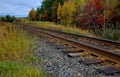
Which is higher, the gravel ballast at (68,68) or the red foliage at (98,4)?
the red foliage at (98,4)

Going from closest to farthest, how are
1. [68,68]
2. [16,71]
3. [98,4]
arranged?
[16,71] < [68,68] < [98,4]

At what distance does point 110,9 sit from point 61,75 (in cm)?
2993

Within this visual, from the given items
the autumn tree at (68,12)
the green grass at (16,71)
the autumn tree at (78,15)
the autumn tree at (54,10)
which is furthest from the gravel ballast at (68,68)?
the autumn tree at (54,10)

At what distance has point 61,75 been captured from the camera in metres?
4.95

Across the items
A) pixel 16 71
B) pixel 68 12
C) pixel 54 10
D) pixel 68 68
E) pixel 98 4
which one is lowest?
pixel 68 68

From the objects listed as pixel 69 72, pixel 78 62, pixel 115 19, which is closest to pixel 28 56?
pixel 78 62

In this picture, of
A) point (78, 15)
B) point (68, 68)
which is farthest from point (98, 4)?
point (68, 68)

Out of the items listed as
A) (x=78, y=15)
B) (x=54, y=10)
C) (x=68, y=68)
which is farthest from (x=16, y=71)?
(x=54, y=10)

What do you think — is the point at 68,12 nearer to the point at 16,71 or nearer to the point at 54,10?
the point at 54,10

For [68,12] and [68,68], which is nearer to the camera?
[68,68]

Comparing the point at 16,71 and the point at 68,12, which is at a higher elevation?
the point at 68,12

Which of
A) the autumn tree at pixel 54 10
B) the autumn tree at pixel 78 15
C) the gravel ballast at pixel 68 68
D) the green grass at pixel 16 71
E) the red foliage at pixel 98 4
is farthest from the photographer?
the autumn tree at pixel 54 10

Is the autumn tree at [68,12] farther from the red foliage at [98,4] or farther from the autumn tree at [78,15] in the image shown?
the red foliage at [98,4]

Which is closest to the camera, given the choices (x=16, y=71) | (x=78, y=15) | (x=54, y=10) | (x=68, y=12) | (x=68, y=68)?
(x=16, y=71)
